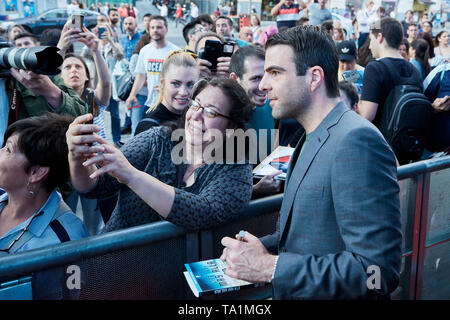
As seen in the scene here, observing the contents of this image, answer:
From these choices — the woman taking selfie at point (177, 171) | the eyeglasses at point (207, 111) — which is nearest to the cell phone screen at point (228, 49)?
the woman taking selfie at point (177, 171)

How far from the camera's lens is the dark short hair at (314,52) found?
1.65m

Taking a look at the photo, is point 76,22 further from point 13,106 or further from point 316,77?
point 316,77

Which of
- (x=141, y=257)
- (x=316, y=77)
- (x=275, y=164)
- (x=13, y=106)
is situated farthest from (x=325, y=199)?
(x=13, y=106)

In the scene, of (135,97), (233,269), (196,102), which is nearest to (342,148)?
(233,269)

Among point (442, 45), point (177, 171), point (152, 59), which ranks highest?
point (442, 45)

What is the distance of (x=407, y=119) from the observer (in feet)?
12.2

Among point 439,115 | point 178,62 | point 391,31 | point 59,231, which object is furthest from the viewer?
point 391,31

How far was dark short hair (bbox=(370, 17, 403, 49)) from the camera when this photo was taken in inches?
158

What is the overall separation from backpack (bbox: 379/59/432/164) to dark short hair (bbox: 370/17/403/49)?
372 millimetres

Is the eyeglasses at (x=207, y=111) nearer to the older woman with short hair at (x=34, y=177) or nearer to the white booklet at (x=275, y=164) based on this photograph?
the white booklet at (x=275, y=164)

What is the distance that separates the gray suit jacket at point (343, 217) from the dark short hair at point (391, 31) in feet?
9.20

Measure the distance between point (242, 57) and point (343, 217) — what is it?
7.10ft

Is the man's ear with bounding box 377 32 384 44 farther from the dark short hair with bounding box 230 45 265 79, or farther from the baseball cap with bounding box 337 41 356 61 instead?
the dark short hair with bounding box 230 45 265 79

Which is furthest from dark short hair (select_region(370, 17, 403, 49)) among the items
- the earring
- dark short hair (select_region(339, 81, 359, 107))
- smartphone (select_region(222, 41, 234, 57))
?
the earring
